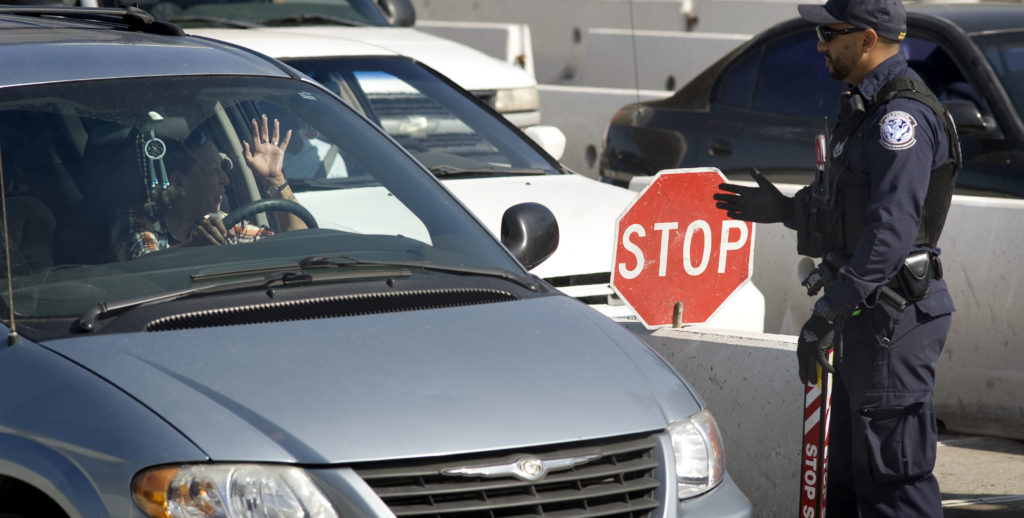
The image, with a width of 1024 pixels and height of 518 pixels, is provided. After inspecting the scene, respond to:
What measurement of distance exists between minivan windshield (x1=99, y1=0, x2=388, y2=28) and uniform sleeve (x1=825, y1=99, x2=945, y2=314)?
206 inches

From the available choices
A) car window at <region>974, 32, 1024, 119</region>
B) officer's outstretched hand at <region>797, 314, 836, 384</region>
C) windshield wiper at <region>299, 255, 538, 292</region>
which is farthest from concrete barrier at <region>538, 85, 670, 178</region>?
windshield wiper at <region>299, 255, 538, 292</region>

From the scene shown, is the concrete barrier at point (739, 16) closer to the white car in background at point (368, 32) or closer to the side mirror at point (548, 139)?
the white car in background at point (368, 32)

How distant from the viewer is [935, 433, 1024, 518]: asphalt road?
5.35 meters

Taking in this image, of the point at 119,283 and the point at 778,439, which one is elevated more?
the point at 119,283

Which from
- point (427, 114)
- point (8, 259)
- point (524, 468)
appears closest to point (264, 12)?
point (427, 114)

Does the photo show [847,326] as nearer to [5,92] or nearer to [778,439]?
[778,439]

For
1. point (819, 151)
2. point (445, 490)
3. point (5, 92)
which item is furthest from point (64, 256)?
point (819, 151)

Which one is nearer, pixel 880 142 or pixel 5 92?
pixel 5 92

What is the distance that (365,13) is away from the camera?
9656mm

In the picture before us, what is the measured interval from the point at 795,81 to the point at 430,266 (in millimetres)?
4911

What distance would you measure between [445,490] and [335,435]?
26cm

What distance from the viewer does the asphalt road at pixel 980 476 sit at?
5.35m

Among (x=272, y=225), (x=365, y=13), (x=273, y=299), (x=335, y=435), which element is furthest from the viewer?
(x=365, y=13)

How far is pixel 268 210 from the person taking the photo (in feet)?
13.3
